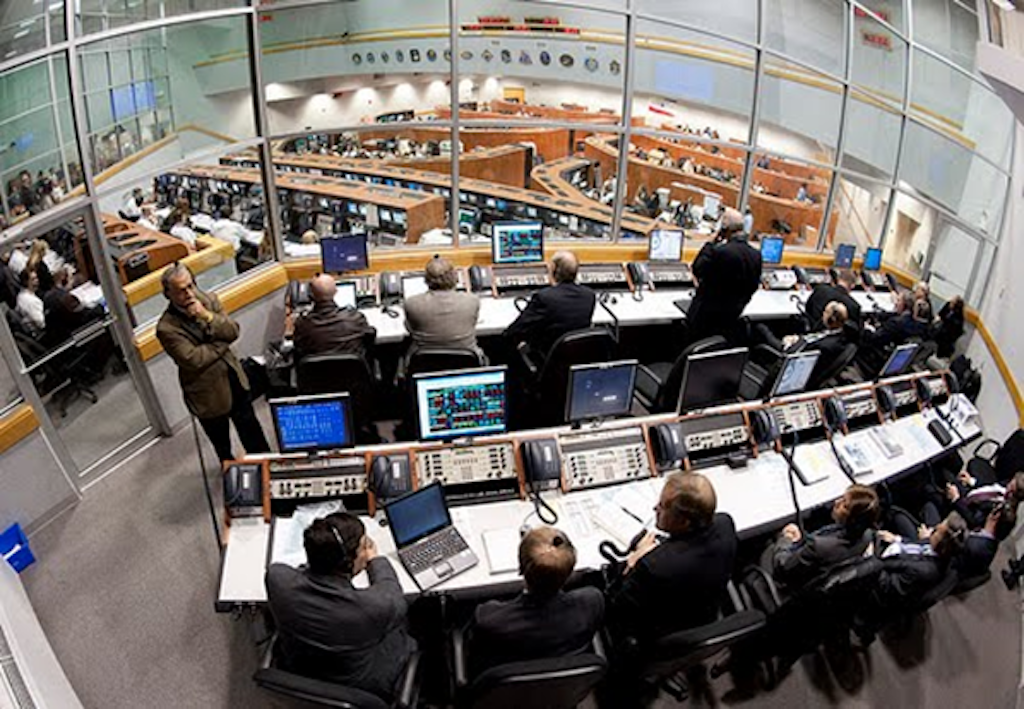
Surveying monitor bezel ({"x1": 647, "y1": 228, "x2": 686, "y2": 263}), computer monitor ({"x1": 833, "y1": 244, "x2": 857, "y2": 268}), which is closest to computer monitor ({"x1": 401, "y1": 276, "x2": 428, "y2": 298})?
monitor bezel ({"x1": 647, "y1": 228, "x2": 686, "y2": 263})

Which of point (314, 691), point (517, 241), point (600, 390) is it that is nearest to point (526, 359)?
point (600, 390)

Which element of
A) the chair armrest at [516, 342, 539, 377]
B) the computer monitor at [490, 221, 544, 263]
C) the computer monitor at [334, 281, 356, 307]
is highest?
the computer monitor at [490, 221, 544, 263]

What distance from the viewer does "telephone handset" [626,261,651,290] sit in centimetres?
553

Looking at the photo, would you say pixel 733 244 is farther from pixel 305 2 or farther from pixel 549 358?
pixel 305 2

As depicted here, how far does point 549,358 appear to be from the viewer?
3.84 meters

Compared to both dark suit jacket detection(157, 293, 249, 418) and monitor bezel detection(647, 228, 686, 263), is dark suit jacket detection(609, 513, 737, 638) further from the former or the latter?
monitor bezel detection(647, 228, 686, 263)

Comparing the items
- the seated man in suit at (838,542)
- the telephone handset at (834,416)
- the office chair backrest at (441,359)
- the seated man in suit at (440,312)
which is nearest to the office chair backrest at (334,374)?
the office chair backrest at (441,359)

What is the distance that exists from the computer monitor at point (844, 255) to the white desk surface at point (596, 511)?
2957 millimetres

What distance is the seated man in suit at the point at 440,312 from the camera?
3.87 meters

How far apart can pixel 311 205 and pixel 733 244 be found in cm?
399

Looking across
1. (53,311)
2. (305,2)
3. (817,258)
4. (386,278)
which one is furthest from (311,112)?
(817,258)

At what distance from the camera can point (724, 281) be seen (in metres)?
4.39

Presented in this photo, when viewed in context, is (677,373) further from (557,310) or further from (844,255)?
(844,255)

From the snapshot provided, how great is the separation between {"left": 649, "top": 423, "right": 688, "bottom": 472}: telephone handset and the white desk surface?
0.40ft
